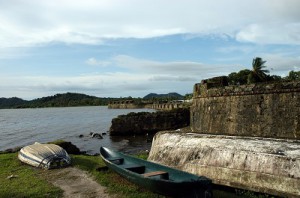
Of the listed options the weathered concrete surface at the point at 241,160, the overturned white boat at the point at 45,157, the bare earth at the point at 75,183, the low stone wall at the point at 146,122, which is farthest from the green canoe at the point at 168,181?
the low stone wall at the point at 146,122

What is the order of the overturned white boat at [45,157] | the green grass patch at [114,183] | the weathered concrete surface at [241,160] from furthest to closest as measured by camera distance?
the overturned white boat at [45,157] < the green grass patch at [114,183] < the weathered concrete surface at [241,160]

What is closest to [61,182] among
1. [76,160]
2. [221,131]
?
[76,160]

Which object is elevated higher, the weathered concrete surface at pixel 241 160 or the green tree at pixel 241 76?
the green tree at pixel 241 76

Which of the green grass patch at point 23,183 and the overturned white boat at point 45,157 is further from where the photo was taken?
the overturned white boat at point 45,157

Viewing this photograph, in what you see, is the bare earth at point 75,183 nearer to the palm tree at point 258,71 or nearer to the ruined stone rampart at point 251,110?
the ruined stone rampart at point 251,110

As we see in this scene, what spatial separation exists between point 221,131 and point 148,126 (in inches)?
1117

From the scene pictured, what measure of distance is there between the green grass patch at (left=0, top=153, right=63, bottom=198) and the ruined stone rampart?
609cm

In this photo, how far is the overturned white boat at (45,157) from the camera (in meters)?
12.7

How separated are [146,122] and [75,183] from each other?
30.0 metres

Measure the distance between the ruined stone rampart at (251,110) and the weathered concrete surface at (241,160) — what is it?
0.86 metres

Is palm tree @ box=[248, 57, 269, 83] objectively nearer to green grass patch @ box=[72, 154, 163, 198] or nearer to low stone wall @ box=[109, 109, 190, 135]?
low stone wall @ box=[109, 109, 190, 135]

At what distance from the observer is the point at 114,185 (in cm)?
988

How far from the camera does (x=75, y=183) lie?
10.4m

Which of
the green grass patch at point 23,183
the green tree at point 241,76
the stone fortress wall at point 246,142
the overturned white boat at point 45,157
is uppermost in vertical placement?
the green tree at point 241,76
